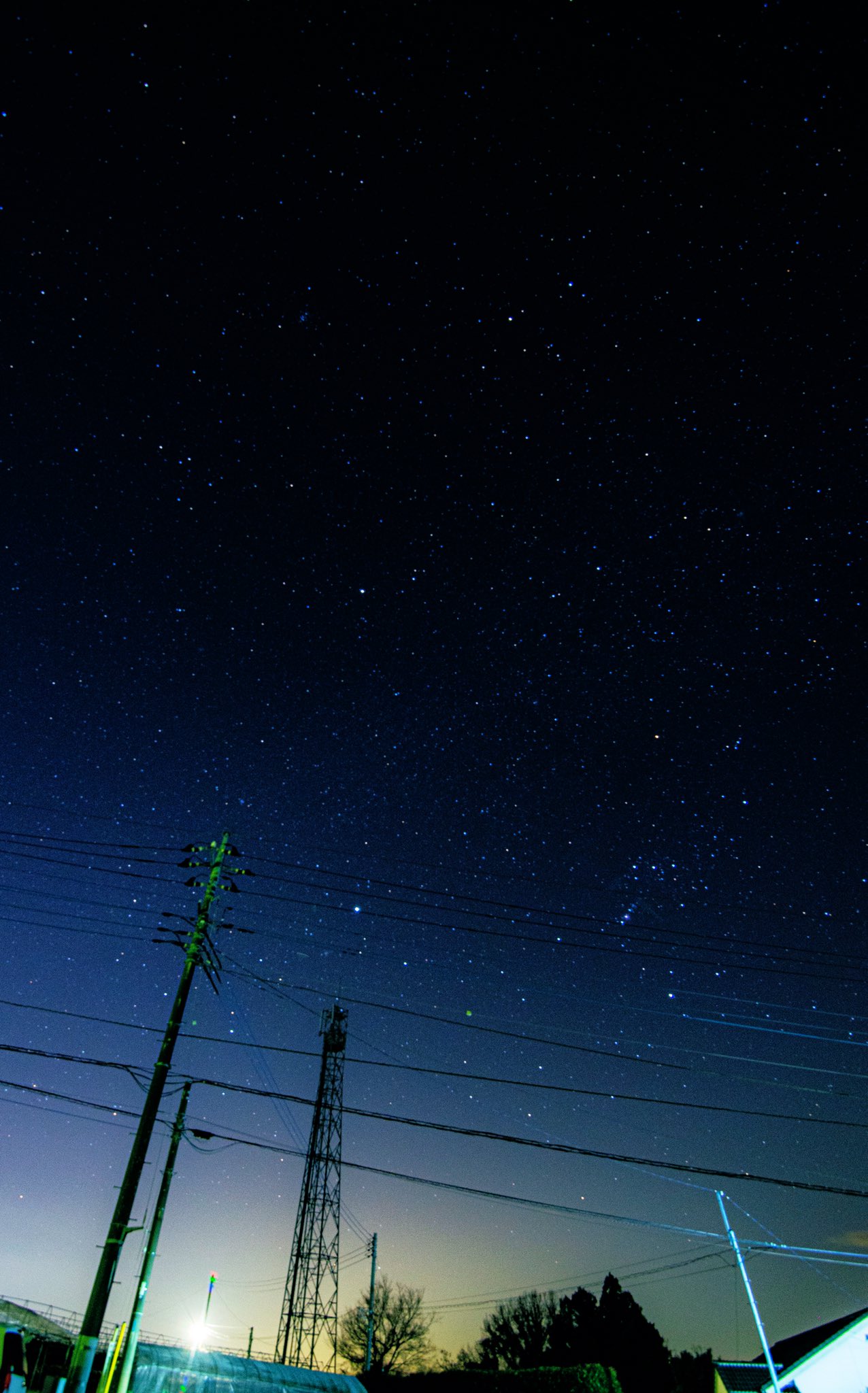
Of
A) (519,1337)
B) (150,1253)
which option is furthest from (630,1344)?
(150,1253)

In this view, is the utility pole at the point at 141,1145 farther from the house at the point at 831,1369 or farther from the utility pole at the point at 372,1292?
the utility pole at the point at 372,1292

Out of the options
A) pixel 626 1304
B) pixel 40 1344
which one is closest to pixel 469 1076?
pixel 40 1344

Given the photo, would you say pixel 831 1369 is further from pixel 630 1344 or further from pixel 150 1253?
pixel 630 1344

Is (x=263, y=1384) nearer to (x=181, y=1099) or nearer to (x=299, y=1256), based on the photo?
(x=299, y=1256)

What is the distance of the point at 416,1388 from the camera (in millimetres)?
27328

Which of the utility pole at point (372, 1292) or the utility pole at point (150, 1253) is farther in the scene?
the utility pole at point (372, 1292)

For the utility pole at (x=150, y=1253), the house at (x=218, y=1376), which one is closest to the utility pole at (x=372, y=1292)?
the house at (x=218, y=1376)

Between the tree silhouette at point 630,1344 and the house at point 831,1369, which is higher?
the tree silhouette at point 630,1344

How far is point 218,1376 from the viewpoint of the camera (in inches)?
1021

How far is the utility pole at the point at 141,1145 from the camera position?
12445 millimetres

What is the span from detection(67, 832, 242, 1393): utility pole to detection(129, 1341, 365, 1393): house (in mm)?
15813

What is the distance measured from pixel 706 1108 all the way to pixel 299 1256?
74.6ft

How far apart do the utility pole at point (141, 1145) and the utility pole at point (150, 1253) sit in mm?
2465

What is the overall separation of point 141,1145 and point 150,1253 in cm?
364
